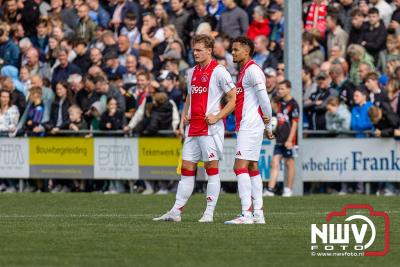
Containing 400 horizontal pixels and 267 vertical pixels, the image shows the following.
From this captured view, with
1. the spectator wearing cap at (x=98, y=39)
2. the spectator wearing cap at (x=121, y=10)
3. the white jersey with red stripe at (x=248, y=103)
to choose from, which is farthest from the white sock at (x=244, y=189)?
the spectator wearing cap at (x=121, y=10)

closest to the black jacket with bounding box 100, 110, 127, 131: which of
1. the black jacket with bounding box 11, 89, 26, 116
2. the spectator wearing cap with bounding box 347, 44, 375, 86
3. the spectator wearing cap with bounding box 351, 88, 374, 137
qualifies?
the black jacket with bounding box 11, 89, 26, 116

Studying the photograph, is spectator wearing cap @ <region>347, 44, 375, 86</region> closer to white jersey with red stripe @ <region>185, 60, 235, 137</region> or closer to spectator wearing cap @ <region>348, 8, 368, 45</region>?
spectator wearing cap @ <region>348, 8, 368, 45</region>

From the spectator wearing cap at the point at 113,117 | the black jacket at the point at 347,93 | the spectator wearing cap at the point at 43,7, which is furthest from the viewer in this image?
the spectator wearing cap at the point at 43,7

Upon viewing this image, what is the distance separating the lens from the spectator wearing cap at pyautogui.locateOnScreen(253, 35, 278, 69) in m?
26.9

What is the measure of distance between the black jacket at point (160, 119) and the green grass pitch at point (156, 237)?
5.09 metres

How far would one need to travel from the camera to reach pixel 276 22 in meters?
28.0

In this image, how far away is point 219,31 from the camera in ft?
93.2

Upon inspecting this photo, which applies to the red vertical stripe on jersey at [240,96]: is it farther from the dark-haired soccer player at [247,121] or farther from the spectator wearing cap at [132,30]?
the spectator wearing cap at [132,30]

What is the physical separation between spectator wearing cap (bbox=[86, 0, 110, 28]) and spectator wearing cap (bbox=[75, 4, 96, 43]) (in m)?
0.20

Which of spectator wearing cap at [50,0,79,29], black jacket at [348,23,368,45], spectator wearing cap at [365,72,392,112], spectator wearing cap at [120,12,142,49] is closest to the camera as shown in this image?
spectator wearing cap at [365,72,392,112]

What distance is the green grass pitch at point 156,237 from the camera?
1189cm

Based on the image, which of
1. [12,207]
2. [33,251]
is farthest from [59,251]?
[12,207]

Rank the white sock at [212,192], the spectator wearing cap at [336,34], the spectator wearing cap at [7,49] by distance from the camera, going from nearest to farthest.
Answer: the white sock at [212,192]
the spectator wearing cap at [336,34]
the spectator wearing cap at [7,49]

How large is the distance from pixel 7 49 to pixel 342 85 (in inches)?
399
